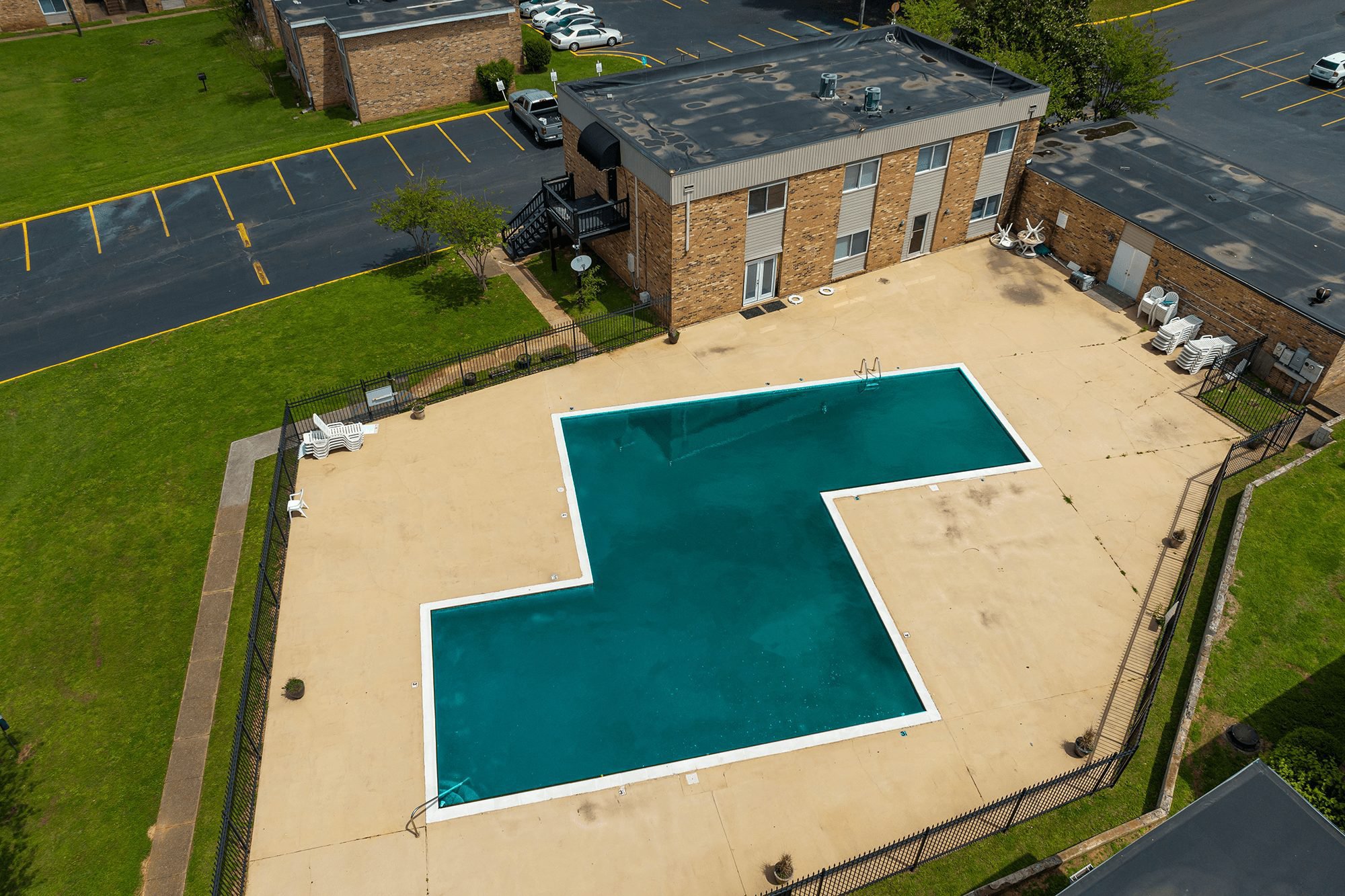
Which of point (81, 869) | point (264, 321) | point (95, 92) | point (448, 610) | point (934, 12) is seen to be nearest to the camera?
point (81, 869)

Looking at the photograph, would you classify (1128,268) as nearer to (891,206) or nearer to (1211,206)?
(1211,206)

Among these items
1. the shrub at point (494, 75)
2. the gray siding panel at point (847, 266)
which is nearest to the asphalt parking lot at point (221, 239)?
the shrub at point (494, 75)

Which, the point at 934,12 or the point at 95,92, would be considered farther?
the point at 95,92

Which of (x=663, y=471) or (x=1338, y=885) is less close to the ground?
(x=1338, y=885)

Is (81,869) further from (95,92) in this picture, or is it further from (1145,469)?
(95,92)

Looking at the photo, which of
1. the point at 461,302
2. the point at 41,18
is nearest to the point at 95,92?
the point at 41,18

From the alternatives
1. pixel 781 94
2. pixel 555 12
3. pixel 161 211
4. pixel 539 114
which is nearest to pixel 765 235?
pixel 781 94
